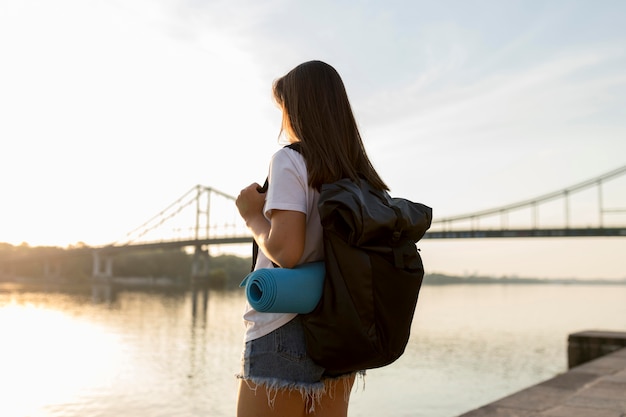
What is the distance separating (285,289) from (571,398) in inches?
117

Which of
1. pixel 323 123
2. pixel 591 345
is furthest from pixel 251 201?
pixel 591 345

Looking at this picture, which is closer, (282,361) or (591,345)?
(282,361)

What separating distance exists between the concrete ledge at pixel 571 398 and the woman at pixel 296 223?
2.04m

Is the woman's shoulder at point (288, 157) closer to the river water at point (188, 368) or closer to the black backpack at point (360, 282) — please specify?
the black backpack at point (360, 282)

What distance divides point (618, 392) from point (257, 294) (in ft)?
10.7

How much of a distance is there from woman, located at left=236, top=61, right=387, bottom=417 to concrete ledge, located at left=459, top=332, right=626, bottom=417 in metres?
2.04

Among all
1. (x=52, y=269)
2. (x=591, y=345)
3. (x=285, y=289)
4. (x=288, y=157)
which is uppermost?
(x=288, y=157)

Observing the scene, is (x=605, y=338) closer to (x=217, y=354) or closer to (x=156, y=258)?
(x=217, y=354)

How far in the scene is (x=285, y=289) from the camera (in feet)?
3.45

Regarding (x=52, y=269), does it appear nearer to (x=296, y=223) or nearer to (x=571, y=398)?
(x=571, y=398)

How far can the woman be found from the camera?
1.10 metres

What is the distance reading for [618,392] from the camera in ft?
11.9

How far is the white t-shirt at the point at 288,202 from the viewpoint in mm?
1095

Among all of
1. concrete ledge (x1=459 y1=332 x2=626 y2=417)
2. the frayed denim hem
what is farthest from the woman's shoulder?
concrete ledge (x1=459 y1=332 x2=626 y2=417)
